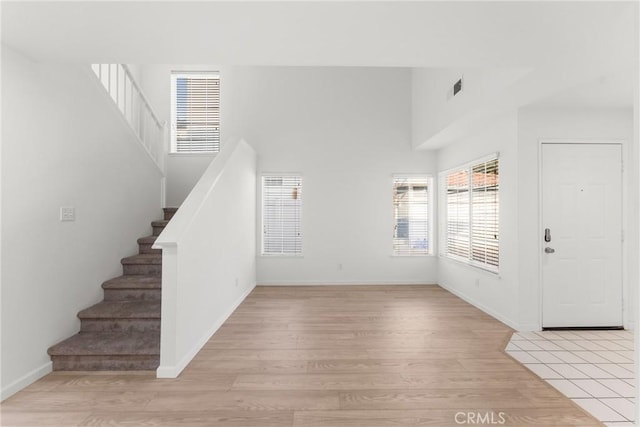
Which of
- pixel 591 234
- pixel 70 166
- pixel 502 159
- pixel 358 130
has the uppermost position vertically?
pixel 358 130

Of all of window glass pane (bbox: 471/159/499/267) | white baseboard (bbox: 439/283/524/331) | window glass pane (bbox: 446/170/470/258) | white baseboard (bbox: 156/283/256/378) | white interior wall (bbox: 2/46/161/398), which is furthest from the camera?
window glass pane (bbox: 446/170/470/258)

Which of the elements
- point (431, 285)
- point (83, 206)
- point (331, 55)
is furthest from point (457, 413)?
point (431, 285)

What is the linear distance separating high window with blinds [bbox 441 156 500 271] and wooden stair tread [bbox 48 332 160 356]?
12.7 ft

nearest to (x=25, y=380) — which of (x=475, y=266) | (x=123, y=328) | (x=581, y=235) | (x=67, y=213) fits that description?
(x=123, y=328)

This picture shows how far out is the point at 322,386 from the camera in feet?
8.04

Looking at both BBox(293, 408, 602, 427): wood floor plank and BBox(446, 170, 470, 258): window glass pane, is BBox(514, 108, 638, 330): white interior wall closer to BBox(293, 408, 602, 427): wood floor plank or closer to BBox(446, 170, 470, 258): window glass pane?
BBox(446, 170, 470, 258): window glass pane

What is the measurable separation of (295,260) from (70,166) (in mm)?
3782

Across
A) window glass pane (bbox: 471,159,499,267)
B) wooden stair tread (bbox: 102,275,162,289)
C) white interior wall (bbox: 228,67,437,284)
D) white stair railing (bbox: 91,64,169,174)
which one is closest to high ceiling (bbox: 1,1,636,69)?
white stair railing (bbox: 91,64,169,174)

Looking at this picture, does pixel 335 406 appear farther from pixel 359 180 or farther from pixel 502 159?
pixel 359 180

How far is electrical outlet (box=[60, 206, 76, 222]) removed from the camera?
9.18ft

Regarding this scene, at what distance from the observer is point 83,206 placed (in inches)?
121

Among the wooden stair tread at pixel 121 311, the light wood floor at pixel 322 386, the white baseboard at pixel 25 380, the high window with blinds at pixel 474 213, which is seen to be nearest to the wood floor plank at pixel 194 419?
the light wood floor at pixel 322 386

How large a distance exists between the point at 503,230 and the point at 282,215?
358 centimetres

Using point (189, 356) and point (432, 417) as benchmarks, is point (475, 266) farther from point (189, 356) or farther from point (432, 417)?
point (189, 356)
